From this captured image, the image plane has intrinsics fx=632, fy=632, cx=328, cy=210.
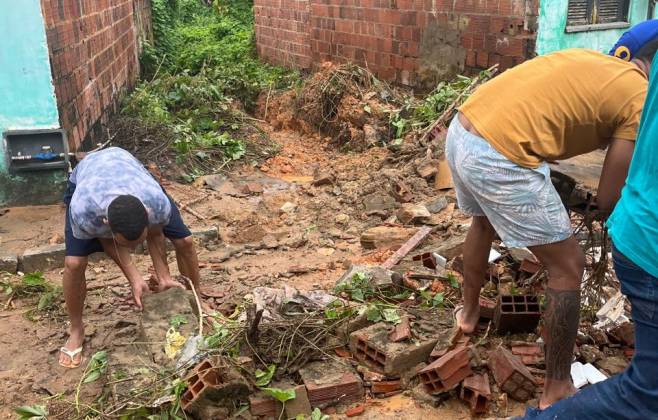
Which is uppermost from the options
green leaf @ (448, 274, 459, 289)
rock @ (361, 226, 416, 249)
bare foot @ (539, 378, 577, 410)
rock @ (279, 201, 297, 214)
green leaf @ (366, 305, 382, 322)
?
bare foot @ (539, 378, 577, 410)

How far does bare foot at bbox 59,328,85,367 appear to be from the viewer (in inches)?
146

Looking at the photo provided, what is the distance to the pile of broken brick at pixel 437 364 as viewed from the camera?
288 centimetres

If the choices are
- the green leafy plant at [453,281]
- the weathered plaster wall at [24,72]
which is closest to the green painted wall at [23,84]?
the weathered plaster wall at [24,72]

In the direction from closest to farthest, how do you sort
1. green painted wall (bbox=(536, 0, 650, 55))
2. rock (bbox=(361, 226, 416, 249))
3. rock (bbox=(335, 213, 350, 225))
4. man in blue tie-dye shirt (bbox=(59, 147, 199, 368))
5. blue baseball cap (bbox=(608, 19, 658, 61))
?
blue baseball cap (bbox=(608, 19, 658, 61)) < man in blue tie-dye shirt (bbox=(59, 147, 199, 368)) < rock (bbox=(361, 226, 416, 249)) < rock (bbox=(335, 213, 350, 225)) < green painted wall (bbox=(536, 0, 650, 55))

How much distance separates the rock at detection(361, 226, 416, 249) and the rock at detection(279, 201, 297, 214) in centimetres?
142

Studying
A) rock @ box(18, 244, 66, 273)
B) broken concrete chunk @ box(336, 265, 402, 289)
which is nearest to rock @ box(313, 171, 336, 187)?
rock @ box(18, 244, 66, 273)

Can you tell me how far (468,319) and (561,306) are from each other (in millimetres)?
768

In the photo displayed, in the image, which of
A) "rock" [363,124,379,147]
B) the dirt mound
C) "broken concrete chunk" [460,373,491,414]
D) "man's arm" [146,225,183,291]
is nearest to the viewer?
"broken concrete chunk" [460,373,491,414]

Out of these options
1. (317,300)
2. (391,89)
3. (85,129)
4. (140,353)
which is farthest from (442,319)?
(391,89)

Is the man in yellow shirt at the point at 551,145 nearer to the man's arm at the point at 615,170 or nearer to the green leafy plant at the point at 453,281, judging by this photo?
the man's arm at the point at 615,170

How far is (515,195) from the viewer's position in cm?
258

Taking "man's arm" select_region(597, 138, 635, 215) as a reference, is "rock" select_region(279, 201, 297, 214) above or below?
below

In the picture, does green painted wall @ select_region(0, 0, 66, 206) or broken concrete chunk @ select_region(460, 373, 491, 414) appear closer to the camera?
broken concrete chunk @ select_region(460, 373, 491, 414)

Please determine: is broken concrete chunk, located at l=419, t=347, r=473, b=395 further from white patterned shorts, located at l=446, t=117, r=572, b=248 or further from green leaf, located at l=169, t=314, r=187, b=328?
green leaf, located at l=169, t=314, r=187, b=328
